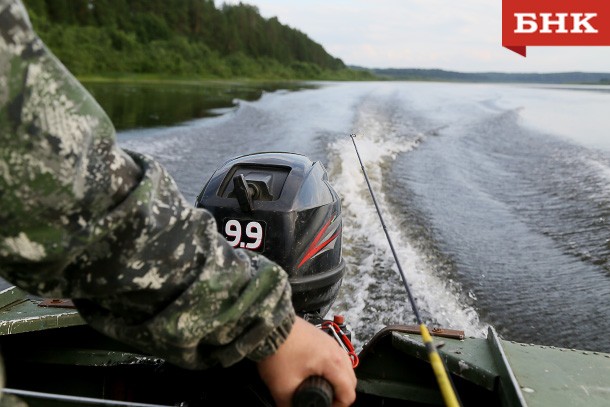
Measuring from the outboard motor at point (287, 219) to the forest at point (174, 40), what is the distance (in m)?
31.8

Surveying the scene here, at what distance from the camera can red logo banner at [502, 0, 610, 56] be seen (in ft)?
32.8

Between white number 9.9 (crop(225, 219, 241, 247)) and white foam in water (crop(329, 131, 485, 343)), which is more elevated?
white number 9.9 (crop(225, 219, 241, 247))

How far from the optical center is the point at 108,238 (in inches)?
30.1

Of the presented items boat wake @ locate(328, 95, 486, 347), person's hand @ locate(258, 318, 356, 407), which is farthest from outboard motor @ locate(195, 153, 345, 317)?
person's hand @ locate(258, 318, 356, 407)

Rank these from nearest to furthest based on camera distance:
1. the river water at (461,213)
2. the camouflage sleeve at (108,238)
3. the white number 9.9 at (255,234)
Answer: the camouflage sleeve at (108,238), the white number 9.9 at (255,234), the river water at (461,213)

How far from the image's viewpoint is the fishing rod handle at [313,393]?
924 mm

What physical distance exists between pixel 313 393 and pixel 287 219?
48.1 inches

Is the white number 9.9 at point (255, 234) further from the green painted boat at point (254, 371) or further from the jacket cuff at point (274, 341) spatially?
the jacket cuff at point (274, 341)

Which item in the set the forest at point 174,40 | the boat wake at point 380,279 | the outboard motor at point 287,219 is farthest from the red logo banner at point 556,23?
the forest at point 174,40

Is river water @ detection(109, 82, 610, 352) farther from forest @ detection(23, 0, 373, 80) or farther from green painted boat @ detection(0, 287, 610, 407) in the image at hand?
forest @ detection(23, 0, 373, 80)

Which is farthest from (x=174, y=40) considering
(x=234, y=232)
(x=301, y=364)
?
(x=301, y=364)

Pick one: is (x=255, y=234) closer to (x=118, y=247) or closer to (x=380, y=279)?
(x=118, y=247)

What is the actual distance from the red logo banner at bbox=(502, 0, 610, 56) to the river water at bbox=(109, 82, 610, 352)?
5.38 ft

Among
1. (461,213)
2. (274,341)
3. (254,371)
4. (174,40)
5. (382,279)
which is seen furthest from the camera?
(174,40)
